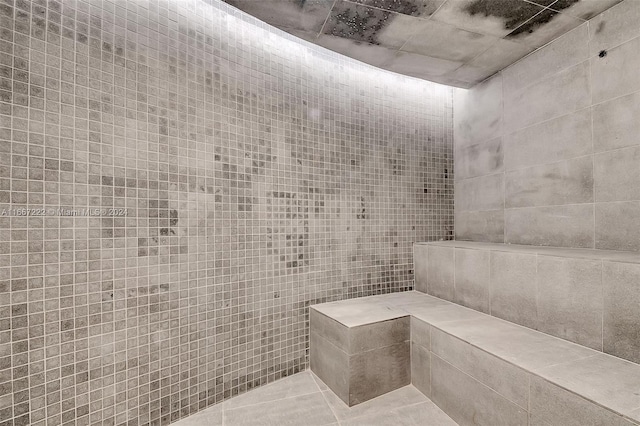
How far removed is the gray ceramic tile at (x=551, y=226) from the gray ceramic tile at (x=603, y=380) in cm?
93

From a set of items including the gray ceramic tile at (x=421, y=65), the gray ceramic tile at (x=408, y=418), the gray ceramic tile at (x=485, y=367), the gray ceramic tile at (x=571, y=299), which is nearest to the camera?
the gray ceramic tile at (x=485, y=367)

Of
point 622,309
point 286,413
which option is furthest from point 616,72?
point 286,413

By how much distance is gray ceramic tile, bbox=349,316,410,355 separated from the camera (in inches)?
77.9

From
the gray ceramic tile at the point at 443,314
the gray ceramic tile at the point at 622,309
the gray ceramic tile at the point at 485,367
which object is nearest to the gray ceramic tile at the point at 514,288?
the gray ceramic tile at the point at 443,314

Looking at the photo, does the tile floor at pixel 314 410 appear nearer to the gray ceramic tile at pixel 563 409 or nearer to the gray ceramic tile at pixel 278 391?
the gray ceramic tile at pixel 278 391

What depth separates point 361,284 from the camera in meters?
2.69

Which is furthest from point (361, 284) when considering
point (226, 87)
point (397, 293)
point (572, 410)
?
point (226, 87)

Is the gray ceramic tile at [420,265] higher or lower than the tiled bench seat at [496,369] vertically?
higher

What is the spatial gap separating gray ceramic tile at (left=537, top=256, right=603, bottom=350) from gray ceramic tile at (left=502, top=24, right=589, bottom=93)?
150 cm

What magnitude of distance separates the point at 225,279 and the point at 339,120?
64.5 inches

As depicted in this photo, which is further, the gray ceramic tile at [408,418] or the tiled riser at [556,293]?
the gray ceramic tile at [408,418]

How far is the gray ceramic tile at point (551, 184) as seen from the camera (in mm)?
2059

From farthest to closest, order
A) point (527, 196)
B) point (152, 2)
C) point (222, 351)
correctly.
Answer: point (527, 196) → point (222, 351) → point (152, 2)

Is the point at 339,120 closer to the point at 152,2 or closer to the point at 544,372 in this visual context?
the point at 152,2
